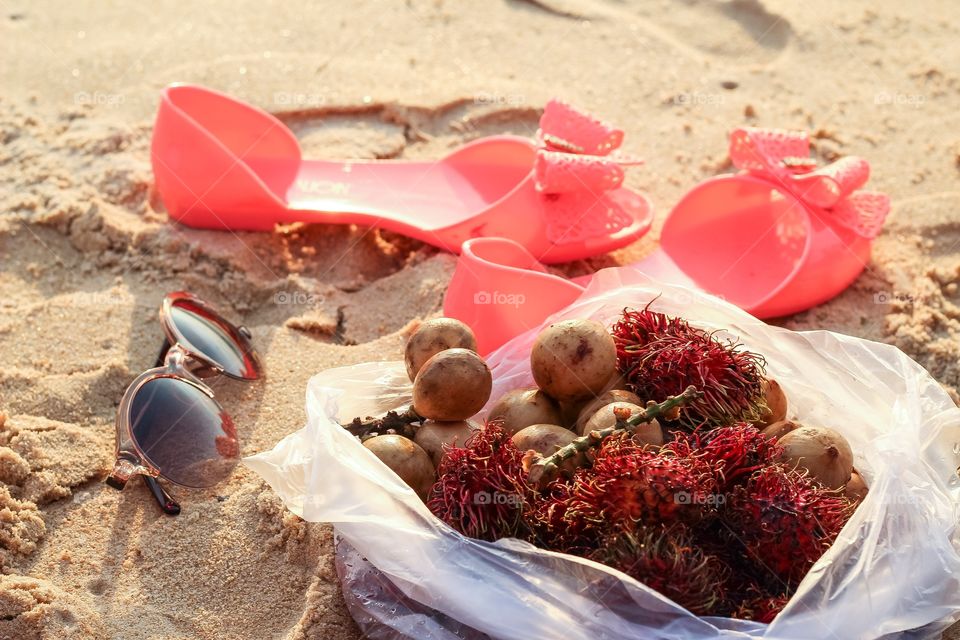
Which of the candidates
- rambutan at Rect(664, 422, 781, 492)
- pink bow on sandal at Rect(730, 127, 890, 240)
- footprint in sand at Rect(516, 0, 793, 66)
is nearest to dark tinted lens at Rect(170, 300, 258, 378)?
rambutan at Rect(664, 422, 781, 492)

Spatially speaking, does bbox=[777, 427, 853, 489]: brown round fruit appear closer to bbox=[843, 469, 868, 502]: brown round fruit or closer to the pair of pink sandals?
bbox=[843, 469, 868, 502]: brown round fruit

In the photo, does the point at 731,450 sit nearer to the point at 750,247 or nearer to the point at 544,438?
the point at 544,438

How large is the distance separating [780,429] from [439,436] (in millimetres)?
622

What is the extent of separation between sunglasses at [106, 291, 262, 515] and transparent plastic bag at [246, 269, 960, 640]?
9.8 inches

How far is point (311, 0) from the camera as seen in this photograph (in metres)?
3.83

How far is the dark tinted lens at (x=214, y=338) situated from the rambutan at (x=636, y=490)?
981 mm

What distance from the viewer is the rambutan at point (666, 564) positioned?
4.91 ft

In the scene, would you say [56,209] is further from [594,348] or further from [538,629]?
[538,629]

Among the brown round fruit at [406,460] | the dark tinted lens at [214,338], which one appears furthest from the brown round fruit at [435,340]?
the dark tinted lens at [214,338]

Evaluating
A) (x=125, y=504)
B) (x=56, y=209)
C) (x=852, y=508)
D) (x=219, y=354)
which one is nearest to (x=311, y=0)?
(x=56, y=209)

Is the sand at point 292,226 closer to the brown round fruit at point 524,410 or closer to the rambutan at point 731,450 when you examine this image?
the brown round fruit at point 524,410

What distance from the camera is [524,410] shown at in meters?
1.83

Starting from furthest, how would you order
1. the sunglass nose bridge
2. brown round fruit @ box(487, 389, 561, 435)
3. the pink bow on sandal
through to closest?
the pink bow on sandal, the sunglass nose bridge, brown round fruit @ box(487, 389, 561, 435)

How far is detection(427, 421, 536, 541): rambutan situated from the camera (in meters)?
1.62
